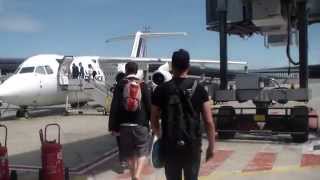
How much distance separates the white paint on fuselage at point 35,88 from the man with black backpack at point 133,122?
16.9 metres

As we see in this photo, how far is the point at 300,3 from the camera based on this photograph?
12.1 metres

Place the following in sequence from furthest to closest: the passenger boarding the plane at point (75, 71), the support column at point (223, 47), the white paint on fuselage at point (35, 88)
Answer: the passenger boarding the plane at point (75, 71) < the white paint on fuselage at point (35, 88) < the support column at point (223, 47)

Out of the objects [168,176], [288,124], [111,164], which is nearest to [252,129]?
[288,124]

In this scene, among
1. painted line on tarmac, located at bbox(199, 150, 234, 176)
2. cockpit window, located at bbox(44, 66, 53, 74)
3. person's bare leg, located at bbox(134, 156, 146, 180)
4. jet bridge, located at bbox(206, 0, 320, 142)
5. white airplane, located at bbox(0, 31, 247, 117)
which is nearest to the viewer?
person's bare leg, located at bbox(134, 156, 146, 180)

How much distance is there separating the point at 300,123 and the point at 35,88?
1500 centimetres

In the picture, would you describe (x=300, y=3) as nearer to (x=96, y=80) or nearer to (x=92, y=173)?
(x=92, y=173)

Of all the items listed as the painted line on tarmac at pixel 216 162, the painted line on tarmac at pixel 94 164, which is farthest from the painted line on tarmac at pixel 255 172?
the painted line on tarmac at pixel 94 164

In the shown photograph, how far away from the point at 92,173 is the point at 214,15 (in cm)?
653

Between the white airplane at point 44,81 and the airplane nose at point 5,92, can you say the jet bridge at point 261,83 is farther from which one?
the airplane nose at point 5,92

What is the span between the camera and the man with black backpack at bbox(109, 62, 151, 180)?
7375 millimetres

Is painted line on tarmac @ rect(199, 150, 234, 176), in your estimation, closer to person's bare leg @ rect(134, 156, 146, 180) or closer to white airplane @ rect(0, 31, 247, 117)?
person's bare leg @ rect(134, 156, 146, 180)

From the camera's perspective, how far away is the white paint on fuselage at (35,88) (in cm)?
2373

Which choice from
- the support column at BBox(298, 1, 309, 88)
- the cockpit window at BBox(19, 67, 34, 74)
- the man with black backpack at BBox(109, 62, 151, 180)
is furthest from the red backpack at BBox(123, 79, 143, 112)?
the cockpit window at BBox(19, 67, 34, 74)

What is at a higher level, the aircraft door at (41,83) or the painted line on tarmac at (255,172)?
the aircraft door at (41,83)
